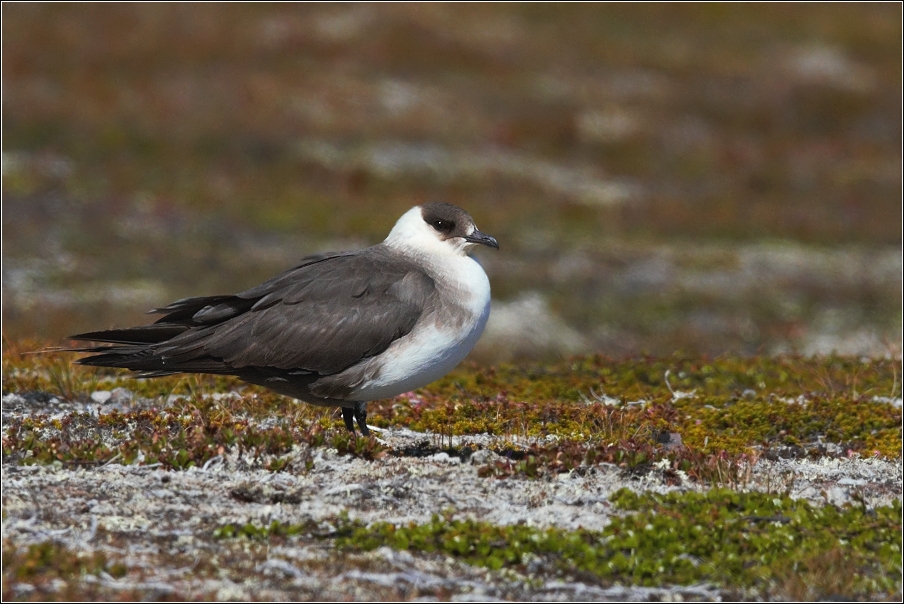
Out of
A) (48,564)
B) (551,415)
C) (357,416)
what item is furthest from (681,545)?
(48,564)

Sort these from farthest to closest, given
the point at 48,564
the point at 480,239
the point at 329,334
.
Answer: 1. the point at 480,239
2. the point at 329,334
3. the point at 48,564

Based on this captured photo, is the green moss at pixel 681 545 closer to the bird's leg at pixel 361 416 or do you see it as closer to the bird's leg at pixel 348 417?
the bird's leg at pixel 361 416

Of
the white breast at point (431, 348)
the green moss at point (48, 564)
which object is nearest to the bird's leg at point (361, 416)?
the white breast at point (431, 348)

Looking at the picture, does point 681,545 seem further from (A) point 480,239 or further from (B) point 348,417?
(A) point 480,239

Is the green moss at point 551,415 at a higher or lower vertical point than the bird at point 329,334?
lower

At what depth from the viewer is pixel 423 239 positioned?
28.6 ft

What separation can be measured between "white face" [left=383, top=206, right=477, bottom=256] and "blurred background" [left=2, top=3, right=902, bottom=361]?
445 centimetres

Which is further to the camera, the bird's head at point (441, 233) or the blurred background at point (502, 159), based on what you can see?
the blurred background at point (502, 159)

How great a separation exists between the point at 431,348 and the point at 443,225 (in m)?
1.38

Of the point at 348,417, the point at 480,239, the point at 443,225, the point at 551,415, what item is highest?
the point at 443,225

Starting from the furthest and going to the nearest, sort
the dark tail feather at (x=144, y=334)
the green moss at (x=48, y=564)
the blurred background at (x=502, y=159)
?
1. the blurred background at (x=502, y=159)
2. the dark tail feather at (x=144, y=334)
3. the green moss at (x=48, y=564)

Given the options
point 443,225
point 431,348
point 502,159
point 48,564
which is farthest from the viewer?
point 502,159

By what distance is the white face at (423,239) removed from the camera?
8633 mm

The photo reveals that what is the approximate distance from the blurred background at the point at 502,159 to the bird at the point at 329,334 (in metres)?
3.98
